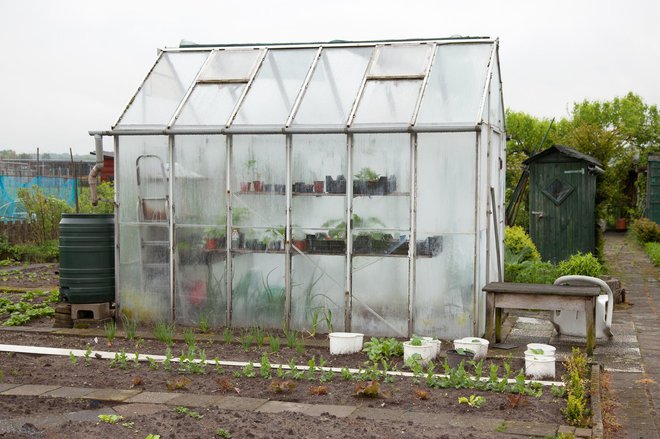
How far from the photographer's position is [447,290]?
8703mm

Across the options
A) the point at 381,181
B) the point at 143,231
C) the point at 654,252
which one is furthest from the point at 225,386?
the point at 654,252

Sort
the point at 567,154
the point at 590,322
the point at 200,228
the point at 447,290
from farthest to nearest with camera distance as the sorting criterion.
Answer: the point at 567,154 < the point at 200,228 < the point at 447,290 < the point at 590,322

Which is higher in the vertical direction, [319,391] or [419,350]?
[419,350]

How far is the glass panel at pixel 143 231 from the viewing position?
9633 mm

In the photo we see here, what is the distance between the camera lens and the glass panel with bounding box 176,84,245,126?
9594mm

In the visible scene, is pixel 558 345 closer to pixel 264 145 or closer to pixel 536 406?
pixel 536 406

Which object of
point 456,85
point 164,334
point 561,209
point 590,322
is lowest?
point 164,334

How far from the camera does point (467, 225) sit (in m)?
8.62

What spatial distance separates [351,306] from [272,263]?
1.09 m

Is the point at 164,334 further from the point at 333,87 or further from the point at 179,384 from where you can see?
the point at 333,87

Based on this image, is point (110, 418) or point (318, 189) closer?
point (110, 418)

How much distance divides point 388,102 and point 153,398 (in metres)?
4.55

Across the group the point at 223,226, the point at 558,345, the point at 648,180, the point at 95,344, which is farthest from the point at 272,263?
the point at 648,180

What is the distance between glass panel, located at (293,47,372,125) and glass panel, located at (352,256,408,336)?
1737mm
